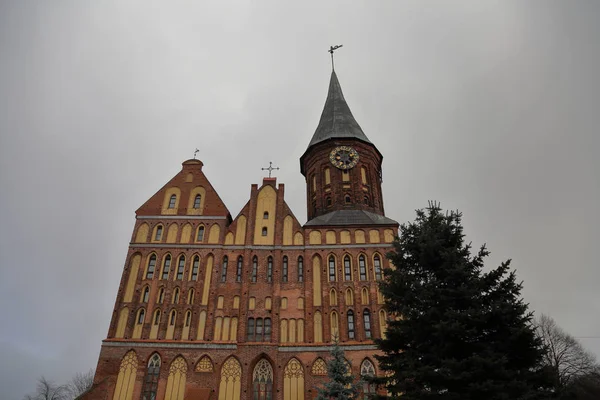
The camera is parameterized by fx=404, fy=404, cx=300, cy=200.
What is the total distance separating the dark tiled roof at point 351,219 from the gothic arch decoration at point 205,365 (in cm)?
1139

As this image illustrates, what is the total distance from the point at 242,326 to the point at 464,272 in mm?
15962

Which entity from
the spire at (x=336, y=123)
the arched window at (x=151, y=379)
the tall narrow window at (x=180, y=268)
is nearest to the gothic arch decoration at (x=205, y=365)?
the arched window at (x=151, y=379)

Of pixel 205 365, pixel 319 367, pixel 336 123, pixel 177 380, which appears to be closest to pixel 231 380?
pixel 205 365

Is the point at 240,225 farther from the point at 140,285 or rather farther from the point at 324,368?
the point at 324,368

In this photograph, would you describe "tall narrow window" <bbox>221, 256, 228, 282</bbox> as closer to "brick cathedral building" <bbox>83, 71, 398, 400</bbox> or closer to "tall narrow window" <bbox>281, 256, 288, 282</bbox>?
"brick cathedral building" <bbox>83, 71, 398, 400</bbox>

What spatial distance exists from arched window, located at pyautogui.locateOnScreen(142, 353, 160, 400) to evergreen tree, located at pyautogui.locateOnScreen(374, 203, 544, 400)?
14877 millimetres

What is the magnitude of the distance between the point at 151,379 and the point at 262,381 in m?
6.50

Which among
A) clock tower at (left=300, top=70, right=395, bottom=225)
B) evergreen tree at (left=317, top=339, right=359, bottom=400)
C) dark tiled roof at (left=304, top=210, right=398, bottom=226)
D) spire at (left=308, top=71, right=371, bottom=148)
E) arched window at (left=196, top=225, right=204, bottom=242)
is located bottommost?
evergreen tree at (left=317, top=339, right=359, bottom=400)

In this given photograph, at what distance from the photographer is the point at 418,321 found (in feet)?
45.6

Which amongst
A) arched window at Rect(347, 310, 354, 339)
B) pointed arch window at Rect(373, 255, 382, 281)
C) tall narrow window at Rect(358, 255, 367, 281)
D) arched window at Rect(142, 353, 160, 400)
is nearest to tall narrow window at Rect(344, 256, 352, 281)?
tall narrow window at Rect(358, 255, 367, 281)

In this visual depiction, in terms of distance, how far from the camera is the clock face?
34406mm

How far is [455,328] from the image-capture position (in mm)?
12234

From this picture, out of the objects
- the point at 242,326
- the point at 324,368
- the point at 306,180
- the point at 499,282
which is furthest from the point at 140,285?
the point at 499,282

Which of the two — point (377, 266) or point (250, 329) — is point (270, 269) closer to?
point (250, 329)
